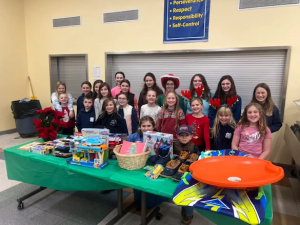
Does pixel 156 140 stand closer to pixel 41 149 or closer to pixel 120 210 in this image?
pixel 120 210

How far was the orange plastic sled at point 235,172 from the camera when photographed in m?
1.11

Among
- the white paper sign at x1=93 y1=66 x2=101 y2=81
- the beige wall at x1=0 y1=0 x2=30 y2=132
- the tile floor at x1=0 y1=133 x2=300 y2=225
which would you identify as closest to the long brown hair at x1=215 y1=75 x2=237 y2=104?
the tile floor at x1=0 y1=133 x2=300 y2=225

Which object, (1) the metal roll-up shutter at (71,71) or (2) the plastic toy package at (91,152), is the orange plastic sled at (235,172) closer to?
(2) the plastic toy package at (91,152)

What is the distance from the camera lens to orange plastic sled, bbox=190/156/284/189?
111 centimetres

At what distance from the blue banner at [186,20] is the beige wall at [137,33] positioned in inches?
4.0

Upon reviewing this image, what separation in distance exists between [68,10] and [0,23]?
1.53 meters

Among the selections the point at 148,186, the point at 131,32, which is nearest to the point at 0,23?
the point at 131,32

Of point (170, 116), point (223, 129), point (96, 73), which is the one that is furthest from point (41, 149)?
point (96, 73)

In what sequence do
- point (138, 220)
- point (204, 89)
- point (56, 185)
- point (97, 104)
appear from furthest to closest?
point (97, 104) < point (204, 89) < point (138, 220) < point (56, 185)

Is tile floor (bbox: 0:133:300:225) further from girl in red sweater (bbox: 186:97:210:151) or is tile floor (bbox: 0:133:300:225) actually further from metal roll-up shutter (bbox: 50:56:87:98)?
metal roll-up shutter (bbox: 50:56:87:98)

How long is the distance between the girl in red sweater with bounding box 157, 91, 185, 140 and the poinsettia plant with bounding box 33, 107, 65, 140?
3.51 feet

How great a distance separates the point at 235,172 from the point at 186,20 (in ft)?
10.0

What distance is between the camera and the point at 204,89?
284 cm

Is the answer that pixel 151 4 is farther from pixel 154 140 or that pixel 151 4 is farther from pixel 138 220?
pixel 138 220
